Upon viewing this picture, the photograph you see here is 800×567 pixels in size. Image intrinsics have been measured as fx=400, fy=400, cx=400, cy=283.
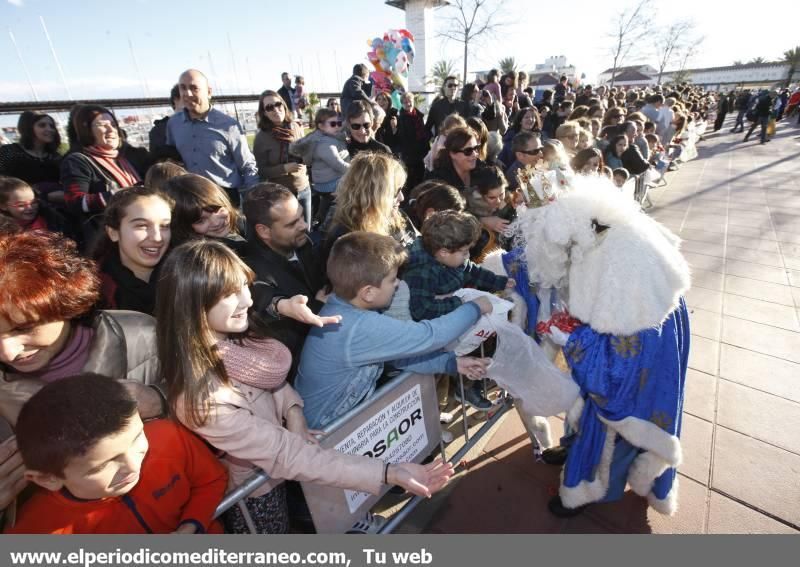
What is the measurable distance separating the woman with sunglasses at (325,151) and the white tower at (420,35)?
2103cm

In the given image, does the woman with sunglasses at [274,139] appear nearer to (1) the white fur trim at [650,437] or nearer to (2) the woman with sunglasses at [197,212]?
(2) the woman with sunglasses at [197,212]

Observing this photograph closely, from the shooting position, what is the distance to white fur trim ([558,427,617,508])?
6.85 feet

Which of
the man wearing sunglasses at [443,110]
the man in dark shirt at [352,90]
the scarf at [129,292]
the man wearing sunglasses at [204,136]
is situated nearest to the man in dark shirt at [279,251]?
the scarf at [129,292]

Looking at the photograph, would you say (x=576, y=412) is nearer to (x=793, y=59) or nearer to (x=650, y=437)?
(x=650, y=437)

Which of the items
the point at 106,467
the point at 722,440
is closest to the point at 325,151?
the point at 106,467

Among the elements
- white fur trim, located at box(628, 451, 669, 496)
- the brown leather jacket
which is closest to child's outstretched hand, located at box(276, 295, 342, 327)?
the brown leather jacket

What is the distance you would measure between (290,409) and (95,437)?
0.74 meters

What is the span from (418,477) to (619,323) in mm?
1043

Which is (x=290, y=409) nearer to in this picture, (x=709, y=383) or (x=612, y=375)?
(x=612, y=375)

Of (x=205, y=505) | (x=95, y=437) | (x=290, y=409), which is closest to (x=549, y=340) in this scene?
(x=290, y=409)

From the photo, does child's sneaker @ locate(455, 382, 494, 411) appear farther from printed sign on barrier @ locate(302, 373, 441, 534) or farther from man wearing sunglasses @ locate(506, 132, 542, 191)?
man wearing sunglasses @ locate(506, 132, 542, 191)

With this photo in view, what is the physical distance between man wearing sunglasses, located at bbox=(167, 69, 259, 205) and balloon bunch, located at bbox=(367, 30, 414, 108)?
41.4 ft

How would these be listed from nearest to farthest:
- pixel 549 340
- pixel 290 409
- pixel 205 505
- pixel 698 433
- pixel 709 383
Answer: pixel 205 505, pixel 290 409, pixel 549 340, pixel 698 433, pixel 709 383
